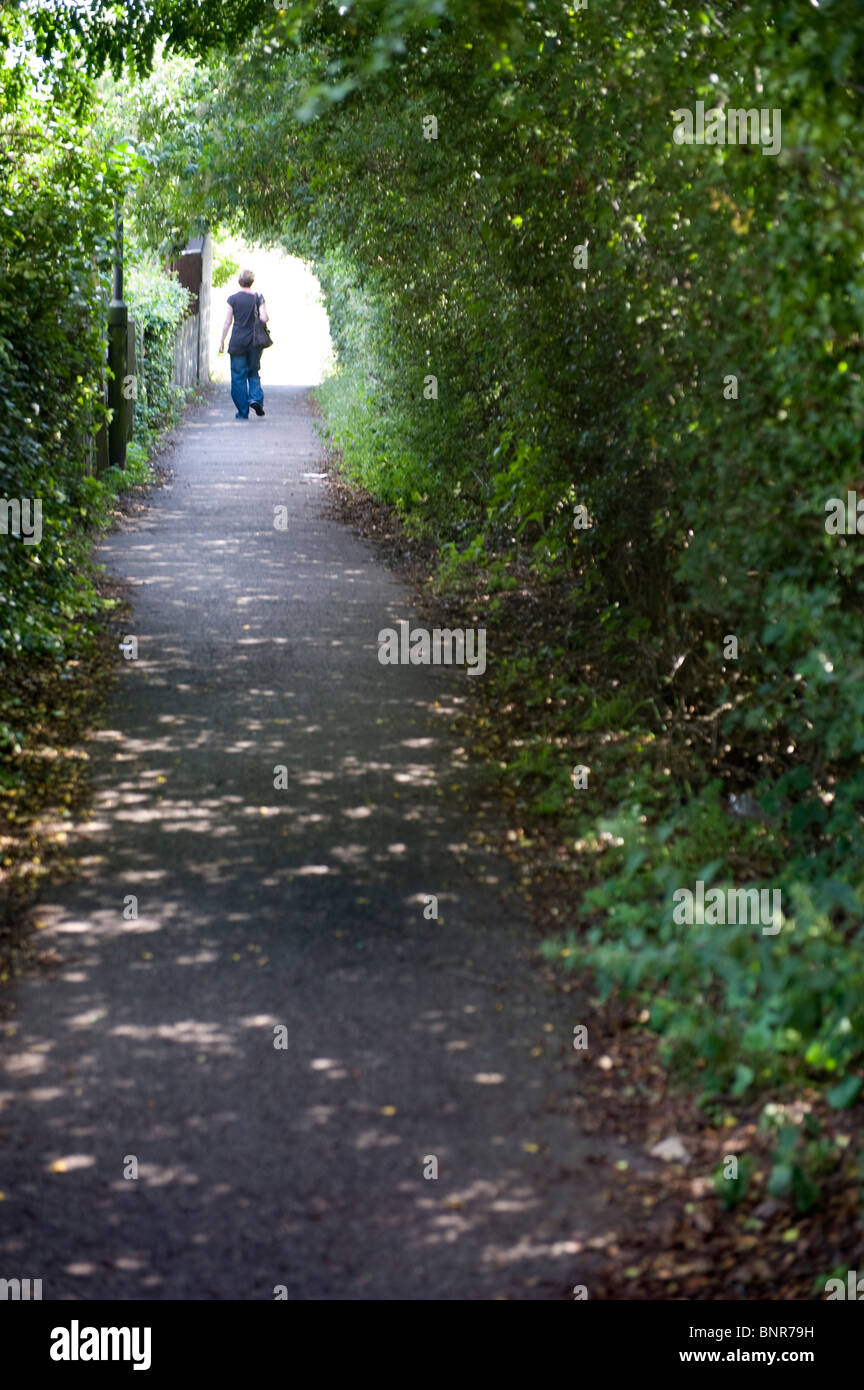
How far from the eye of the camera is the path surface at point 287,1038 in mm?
4109

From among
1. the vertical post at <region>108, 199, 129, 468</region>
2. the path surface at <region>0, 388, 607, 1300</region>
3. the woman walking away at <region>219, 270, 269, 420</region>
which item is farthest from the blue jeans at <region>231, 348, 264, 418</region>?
the path surface at <region>0, 388, 607, 1300</region>

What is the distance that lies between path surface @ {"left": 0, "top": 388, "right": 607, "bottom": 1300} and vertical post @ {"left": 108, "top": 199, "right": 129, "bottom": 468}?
25.1 ft

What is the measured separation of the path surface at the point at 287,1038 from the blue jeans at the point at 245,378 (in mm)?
14138

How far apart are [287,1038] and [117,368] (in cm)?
1206

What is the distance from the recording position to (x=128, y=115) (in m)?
19.9

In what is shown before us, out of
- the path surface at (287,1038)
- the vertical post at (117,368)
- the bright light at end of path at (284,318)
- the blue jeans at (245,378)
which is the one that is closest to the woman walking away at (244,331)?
the blue jeans at (245,378)

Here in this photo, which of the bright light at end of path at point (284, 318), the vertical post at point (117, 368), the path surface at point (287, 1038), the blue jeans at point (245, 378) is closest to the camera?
the path surface at point (287, 1038)

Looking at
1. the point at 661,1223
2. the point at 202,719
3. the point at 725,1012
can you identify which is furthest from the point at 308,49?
the point at 661,1223

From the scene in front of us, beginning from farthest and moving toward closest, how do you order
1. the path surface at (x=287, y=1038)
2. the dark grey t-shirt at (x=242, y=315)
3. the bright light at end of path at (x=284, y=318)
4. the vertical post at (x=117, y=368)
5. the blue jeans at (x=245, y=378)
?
the bright light at end of path at (x=284, y=318), the blue jeans at (x=245, y=378), the dark grey t-shirt at (x=242, y=315), the vertical post at (x=117, y=368), the path surface at (x=287, y=1038)

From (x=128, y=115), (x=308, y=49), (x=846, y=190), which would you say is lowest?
(x=846, y=190)

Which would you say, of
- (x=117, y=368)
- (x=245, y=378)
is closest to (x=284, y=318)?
(x=245, y=378)

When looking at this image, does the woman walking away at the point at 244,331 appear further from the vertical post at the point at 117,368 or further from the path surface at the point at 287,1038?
the path surface at the point at 287,1038

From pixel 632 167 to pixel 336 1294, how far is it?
638 centimetres

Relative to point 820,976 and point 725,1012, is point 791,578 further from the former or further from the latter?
point 820,976
